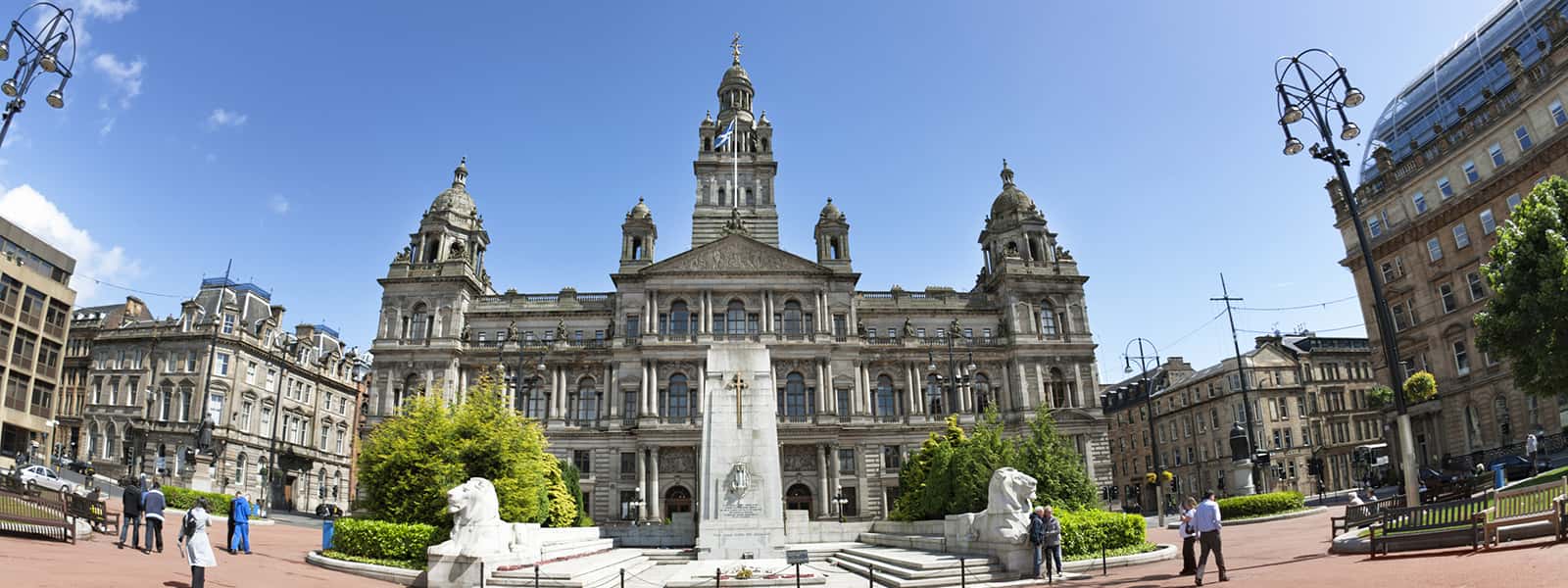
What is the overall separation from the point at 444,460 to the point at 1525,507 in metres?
22.6

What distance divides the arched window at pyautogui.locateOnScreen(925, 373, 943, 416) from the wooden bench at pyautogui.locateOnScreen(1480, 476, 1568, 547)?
39752mm

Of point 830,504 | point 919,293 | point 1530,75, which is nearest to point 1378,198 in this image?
point 1530,75

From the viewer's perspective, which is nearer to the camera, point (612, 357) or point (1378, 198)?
point (1378, 198)

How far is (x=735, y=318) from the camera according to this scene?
53031 mm

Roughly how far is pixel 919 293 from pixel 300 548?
41.4 m

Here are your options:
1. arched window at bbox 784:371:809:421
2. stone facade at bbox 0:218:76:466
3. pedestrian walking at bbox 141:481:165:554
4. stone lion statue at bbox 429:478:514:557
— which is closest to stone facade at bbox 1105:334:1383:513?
arched window at bbox 784:371:809:421

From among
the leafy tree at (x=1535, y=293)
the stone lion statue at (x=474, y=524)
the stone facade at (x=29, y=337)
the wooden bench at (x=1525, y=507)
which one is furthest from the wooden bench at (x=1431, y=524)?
the stone facade at (x=29, y=337)

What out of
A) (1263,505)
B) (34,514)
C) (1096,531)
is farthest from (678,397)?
(34,514)

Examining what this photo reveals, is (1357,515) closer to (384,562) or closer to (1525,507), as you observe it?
(1525,507)

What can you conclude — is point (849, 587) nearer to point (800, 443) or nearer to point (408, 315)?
point (800, 443)

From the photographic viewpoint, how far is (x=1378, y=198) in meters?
47.9

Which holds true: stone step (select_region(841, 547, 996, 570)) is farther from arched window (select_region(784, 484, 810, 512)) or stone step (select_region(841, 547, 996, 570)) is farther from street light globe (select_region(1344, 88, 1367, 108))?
arched window (select_region(784, 484, 810, 512))

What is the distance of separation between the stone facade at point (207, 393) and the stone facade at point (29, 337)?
4.80 meters

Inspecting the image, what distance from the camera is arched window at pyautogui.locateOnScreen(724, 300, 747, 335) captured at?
52594mm
